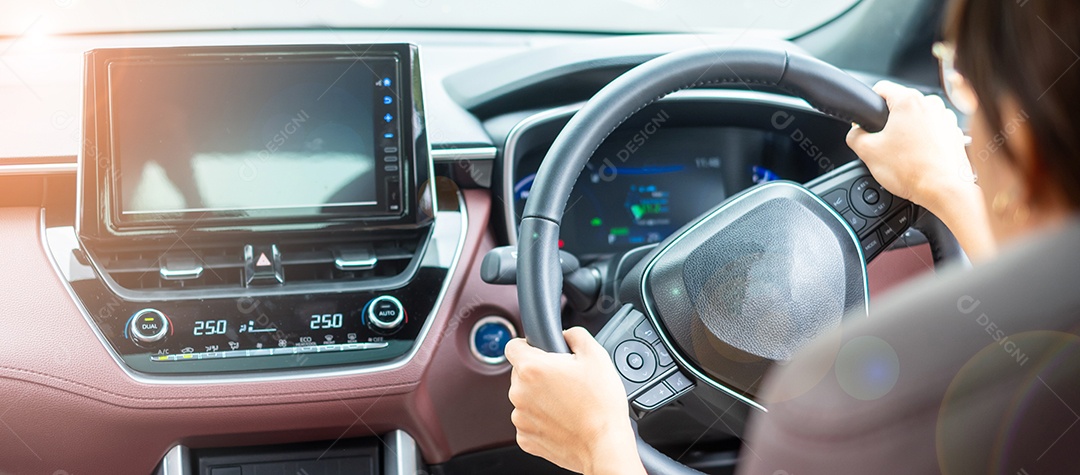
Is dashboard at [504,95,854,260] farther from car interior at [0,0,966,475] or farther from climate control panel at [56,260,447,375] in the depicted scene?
climate control panel at [56,260,447,375]

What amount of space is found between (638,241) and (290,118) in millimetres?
655

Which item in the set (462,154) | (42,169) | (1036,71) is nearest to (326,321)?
(462,154)

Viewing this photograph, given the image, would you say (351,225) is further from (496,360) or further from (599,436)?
(599,436)

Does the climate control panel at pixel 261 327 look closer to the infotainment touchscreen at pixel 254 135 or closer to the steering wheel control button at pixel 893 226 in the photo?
the infotainment touchscreen at pixel 254 135

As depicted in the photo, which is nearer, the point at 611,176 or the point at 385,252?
the point at 385,252

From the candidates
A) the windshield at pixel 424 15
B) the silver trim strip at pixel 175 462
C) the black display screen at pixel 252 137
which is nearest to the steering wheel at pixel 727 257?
the black display screen at pixel 252 137

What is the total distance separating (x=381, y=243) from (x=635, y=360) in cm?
52

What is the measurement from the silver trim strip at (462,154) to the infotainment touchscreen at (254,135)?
0.25 ft

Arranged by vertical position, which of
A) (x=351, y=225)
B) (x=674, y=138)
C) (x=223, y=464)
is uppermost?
(x=674, y=138)

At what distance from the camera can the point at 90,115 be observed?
1.28m

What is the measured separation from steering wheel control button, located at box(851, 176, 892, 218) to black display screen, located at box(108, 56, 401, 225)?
2.15 ft

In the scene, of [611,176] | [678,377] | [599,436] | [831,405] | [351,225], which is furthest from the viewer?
[611,176]

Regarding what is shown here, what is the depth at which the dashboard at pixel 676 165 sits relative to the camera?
5.28 ft

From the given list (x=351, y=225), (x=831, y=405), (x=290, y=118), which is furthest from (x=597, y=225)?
(x=831, y=405)
